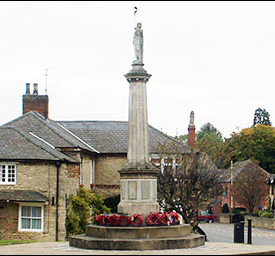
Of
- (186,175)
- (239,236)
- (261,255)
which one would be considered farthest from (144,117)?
(186,175)

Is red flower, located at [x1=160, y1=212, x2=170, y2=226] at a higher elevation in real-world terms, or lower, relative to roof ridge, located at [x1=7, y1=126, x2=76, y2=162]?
lower

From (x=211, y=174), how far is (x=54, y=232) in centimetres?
988

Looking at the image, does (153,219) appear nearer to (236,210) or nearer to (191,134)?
(191,134)

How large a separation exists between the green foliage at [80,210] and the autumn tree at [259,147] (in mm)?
43876

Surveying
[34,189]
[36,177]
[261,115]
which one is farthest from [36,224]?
[261,115]

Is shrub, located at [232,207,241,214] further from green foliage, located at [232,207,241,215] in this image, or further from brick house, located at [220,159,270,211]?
brick house, located at [220,159,270,211]

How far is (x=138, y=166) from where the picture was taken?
19828 millimetres

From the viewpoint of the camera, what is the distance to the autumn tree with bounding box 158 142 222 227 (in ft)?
106

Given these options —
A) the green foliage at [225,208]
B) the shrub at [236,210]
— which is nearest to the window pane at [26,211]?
the shrub at [236,210]

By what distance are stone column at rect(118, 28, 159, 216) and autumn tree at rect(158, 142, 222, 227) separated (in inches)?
489

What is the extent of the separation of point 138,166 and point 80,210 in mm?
13049

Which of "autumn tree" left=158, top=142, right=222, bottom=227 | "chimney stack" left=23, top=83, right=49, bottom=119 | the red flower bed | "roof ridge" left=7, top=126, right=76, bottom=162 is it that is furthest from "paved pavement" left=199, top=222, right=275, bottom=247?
the red flower bed

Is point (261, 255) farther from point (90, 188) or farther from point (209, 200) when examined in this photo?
point (90, 188)

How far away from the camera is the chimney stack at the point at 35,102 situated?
124ft
